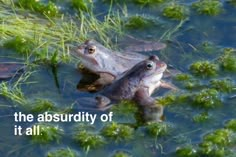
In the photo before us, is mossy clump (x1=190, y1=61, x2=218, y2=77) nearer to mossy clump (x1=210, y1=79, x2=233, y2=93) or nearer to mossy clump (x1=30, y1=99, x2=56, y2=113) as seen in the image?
mossy clump (x1=210, y1=79, x2=233, y2=93)

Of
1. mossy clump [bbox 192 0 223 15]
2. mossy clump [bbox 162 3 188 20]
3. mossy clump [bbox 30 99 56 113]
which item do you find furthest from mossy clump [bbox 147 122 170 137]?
mossy clump [bbox 192 0 223 15]

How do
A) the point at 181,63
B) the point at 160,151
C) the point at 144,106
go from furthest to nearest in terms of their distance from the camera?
1. the point at 181,63
2. the point at 144,106
3. the point at 160,151

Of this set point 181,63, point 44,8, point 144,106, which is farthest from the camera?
point 44,8

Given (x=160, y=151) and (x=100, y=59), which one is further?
(x=100, y=59)

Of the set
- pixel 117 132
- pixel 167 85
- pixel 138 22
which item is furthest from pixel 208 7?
pixel 117 132

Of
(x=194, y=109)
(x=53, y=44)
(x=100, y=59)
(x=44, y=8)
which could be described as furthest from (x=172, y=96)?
(x=44, y=8)

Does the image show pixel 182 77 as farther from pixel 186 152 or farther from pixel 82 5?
pixel 82 5

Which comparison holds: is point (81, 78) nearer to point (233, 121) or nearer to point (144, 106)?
point (144, 106)
